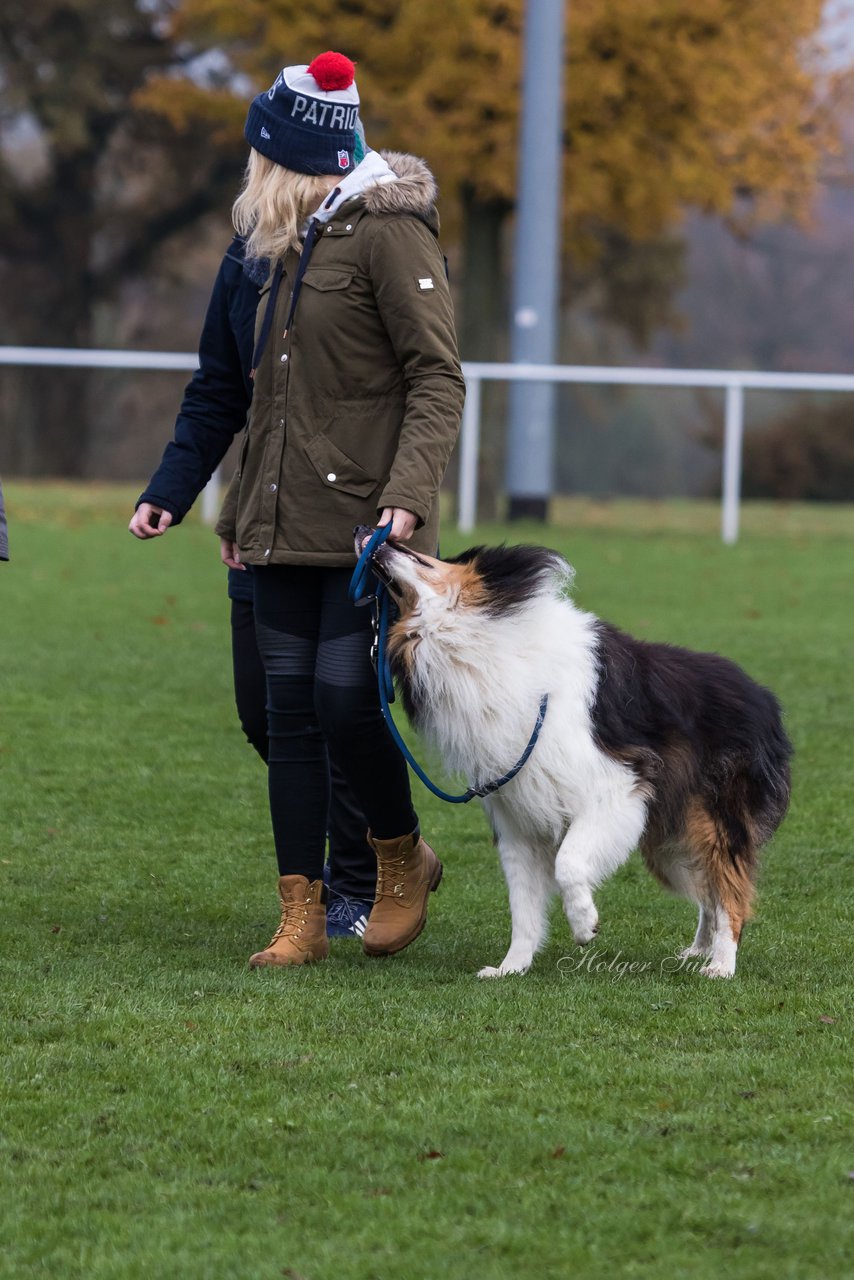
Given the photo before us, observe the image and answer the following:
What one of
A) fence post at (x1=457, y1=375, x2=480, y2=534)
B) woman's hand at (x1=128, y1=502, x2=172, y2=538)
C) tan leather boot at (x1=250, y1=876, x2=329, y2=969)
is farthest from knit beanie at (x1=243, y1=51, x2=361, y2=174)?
fence post at (x1=457, y1=375, x2=480, y2=534)

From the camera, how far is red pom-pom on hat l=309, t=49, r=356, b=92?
4.75m

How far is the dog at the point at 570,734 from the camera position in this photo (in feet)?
15.6

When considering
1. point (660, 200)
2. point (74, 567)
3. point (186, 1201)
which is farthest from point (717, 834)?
point (660, 200)

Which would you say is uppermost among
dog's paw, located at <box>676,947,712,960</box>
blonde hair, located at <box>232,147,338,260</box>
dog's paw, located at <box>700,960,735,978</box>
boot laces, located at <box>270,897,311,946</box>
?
blonde hair, located at <box>232,147,338,260</box>

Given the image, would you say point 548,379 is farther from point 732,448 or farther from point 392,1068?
point 392,1068

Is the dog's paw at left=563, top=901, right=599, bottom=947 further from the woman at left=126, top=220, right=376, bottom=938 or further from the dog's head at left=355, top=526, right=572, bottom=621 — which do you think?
the woman at left=126, top=220, right=376, bottom=938

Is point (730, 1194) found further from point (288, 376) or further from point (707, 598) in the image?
point (707, 598)

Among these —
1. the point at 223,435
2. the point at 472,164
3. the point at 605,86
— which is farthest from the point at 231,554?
the point at 472,164

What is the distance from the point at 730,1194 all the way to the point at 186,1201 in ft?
3.25

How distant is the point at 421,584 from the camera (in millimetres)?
4734

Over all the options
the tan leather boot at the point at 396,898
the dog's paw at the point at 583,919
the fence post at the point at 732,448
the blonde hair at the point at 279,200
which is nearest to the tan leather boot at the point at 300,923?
the tan leather boot at the point at 396,898

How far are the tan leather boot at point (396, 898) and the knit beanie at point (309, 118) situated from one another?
187 cm

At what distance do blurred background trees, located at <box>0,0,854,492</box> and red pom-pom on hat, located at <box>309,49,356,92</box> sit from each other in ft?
60.4

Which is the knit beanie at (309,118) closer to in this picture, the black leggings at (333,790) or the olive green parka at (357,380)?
the olive green parka at (357,380)
